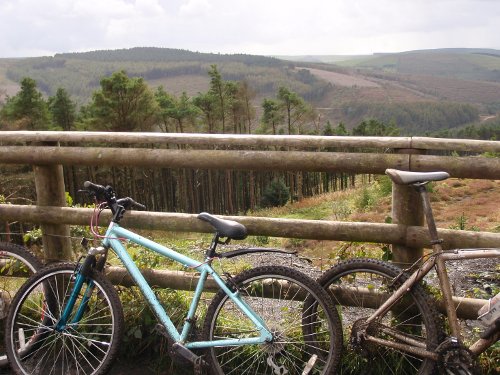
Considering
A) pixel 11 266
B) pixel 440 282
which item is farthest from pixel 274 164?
pixel 11 266

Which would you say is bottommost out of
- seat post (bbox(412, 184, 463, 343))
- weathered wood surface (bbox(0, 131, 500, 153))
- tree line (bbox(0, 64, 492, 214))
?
tree line (bbox(0, 64, 492, 214))

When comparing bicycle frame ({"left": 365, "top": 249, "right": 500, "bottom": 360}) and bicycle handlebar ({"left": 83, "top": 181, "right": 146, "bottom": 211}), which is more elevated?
bicycle handlebar ({"left": 83, "top": 181, "right": 146, "bottom": 211})

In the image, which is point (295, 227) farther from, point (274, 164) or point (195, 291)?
point (195, 291)

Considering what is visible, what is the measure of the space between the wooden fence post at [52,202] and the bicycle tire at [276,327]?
1526 mm

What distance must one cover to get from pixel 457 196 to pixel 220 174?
2589 cm

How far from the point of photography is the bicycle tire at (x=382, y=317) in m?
3.07

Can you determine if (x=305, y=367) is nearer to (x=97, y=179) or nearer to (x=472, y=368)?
(x=472, y=368)

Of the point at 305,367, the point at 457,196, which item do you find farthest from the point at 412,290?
the point at 457,196

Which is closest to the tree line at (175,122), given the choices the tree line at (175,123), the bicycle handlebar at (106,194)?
the tree line at (175,123)

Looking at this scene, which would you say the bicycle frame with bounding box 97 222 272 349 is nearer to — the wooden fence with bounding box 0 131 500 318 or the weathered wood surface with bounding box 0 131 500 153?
the wooden fence with bounding box 0 131 500 318

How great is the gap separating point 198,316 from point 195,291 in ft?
1.46

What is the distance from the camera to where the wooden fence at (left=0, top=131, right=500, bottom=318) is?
329 cm

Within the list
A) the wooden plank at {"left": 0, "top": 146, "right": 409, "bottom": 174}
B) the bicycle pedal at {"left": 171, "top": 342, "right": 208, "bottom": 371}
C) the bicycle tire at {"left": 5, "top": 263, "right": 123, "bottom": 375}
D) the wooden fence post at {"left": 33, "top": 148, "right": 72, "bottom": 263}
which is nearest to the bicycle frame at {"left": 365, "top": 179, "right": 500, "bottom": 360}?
the wooden plank at {"left": 0, "top": 146, "right": 409, "bottom": 174}

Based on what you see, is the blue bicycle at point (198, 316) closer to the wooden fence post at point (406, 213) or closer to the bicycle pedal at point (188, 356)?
the bicycle pedal at point (188, 356)
